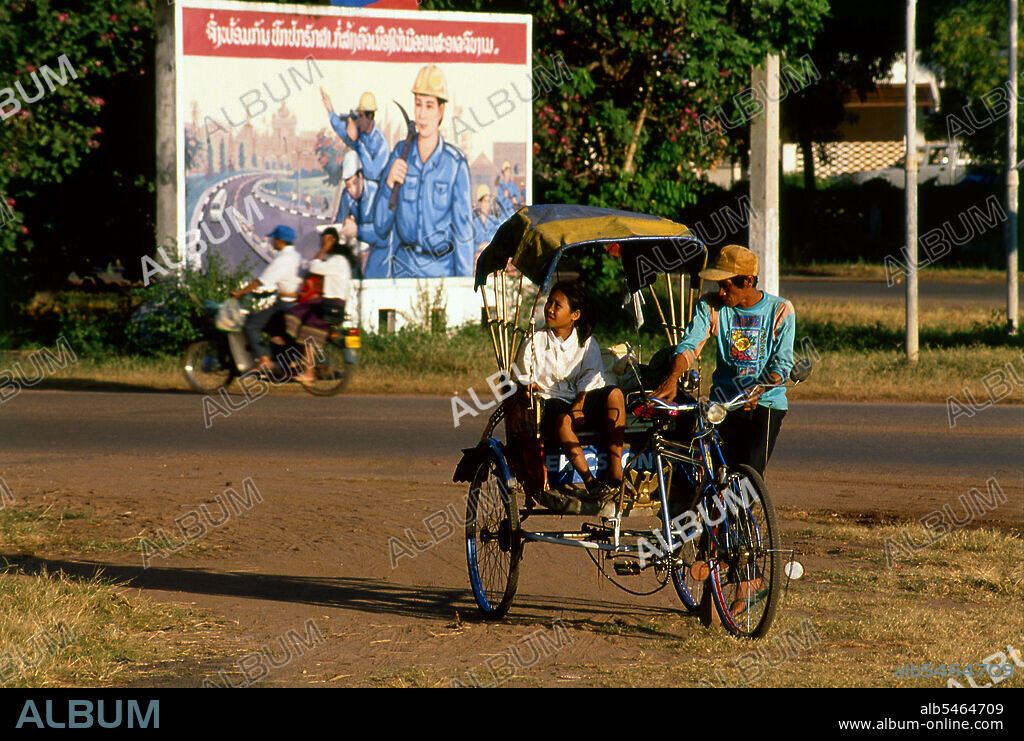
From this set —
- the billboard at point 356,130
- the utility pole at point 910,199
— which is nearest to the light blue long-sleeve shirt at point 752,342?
the utility pole at point 910,199

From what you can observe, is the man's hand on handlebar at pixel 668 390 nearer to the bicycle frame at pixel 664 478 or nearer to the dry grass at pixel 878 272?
the bicycle frame at pixel 664 478

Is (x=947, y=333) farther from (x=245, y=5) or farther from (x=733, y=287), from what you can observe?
(x=733, y=287)

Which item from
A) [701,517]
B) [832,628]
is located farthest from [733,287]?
Result: [832,628]

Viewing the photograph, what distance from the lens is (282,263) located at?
14.6 metres

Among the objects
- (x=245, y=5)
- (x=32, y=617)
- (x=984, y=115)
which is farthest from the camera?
(x=984, y=115)

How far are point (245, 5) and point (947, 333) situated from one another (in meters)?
11.5

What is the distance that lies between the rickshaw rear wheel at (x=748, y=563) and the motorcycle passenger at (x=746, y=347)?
0.39 metres

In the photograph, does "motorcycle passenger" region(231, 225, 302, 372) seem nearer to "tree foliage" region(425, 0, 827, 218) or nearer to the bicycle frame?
"tree foliage" region(425, 0, 827, 218)

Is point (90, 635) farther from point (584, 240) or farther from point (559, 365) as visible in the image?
point (584, 240)

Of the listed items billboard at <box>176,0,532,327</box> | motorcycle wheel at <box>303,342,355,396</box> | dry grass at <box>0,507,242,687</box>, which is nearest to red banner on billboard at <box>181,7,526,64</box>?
billboard at <box>176,0,532,327</box>

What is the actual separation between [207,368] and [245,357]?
0.64 m

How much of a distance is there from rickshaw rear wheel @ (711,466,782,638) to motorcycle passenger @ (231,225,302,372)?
921cm

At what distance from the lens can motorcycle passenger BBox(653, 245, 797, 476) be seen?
20.1ft

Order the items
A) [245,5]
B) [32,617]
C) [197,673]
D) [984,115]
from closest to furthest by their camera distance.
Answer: [197,673] < [32,617] < [245,5] < [984,115]
